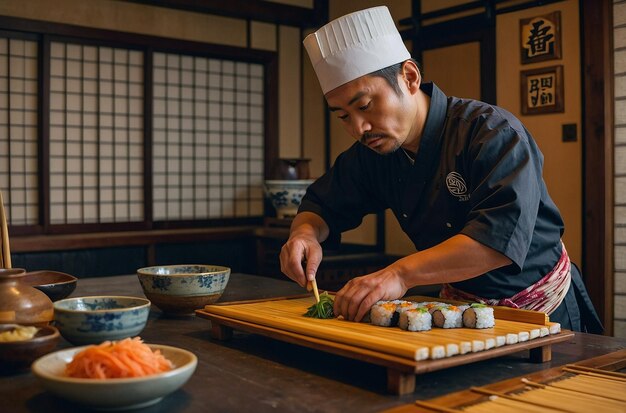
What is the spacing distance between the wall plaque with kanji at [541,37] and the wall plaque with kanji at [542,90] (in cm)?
9

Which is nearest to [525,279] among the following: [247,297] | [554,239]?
[554,239]

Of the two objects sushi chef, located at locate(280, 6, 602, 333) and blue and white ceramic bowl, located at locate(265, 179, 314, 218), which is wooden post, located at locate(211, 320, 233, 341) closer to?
sushi chef, located at locate(280, 6, 602, 333)

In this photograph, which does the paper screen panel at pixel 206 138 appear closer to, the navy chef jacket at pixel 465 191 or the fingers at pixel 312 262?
the navy chef jacket at pixel 465 191

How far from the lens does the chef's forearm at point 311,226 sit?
2445mm

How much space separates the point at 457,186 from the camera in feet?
6.99

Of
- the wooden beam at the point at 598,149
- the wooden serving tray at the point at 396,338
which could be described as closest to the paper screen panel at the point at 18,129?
the wooden serving tray at the point at 396,338

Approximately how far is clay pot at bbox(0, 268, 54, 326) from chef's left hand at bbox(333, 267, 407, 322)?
71 cm

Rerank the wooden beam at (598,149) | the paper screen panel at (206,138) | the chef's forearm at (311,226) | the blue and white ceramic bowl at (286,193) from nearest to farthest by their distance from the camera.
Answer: the chef's forearm at (311,226) < the wooden beam at (598,149) < the blue and white ceramic bowl at (286,193) < the paper screen panel at (206,138)

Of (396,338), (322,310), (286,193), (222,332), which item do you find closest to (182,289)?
(222,332)

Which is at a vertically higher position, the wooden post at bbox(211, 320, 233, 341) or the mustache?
the mustache

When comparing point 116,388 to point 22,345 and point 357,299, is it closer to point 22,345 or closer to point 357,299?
point 22,345

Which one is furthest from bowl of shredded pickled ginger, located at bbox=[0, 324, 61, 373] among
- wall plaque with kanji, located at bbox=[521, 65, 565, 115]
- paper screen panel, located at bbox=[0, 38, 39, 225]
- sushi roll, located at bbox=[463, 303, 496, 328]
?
paper screen panel, located at bbox=[0, 38, 39, 225]

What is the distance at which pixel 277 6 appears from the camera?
5965mm

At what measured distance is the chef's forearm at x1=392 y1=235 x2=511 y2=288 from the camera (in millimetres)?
1794
